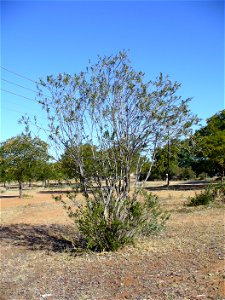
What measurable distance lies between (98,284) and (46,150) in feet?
11.3

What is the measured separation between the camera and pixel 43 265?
6957 mm

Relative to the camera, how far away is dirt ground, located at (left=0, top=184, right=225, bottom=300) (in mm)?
5219

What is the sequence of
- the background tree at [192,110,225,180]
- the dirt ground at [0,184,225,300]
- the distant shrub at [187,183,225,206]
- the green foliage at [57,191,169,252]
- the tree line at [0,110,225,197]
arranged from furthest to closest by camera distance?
the background tree at [192,110,225,180]
the distant shrub at [187,183,225,206]
the tree line at [0,110,225,197]
the green foliage at [57,191,169,252]
the dirt ground at [0,184,225,300]

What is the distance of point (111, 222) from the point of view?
25.0 feet

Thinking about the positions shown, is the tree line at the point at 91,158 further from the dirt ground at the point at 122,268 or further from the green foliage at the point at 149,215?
the dirt ground at the point at 122,268

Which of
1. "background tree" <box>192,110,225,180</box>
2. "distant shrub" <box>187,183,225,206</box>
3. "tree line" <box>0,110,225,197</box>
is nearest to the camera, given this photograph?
"tree line" <box>0,110,225,197</box>

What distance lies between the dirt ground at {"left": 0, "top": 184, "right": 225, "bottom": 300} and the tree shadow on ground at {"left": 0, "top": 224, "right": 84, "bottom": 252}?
3cm

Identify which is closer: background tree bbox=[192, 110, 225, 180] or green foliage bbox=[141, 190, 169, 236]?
green foliage bbox=[141, 190, 169, 236]

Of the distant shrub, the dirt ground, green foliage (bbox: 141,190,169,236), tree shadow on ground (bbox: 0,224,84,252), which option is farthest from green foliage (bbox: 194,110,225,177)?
the dirt ground

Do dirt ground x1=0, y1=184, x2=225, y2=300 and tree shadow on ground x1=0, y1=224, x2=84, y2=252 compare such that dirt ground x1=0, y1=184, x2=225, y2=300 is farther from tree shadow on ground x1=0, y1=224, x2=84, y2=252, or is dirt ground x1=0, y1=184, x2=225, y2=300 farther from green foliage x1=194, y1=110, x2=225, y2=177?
green foliage x1=194, y1=110, x2=225, y2=177

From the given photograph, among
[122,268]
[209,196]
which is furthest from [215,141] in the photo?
[122,268]

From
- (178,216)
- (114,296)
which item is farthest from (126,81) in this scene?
(178,216)

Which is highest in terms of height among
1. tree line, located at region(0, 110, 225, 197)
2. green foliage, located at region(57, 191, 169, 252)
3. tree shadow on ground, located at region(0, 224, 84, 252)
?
tree line, located at region(0, 110, 225, 197)

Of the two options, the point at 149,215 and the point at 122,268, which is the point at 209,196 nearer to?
the point at 149,215
